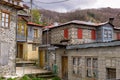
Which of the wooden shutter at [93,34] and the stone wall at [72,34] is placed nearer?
the stone wall at [72,34]

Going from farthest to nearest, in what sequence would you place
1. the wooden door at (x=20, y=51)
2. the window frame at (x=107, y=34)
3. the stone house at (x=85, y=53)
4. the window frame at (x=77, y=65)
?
the wooden door at (x=20, y=51), the window frame at (x=107, y=34), the window frame at (x=77, y=65), the stone house at (x=85, y=53)

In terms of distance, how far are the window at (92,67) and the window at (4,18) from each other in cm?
722

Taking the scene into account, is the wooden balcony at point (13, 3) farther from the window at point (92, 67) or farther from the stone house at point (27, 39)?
the stone house at point (27, 39)

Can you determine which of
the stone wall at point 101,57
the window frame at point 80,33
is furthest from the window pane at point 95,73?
the window frame at point 80,33

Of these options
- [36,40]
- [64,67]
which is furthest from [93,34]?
[36,40]

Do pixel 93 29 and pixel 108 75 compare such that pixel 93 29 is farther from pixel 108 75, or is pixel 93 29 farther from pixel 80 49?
pixel 108 75

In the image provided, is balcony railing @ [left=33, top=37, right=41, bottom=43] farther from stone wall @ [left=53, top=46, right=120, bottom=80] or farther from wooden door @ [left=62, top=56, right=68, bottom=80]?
stone wall @ [left=53, top=46, right=120, bottom=80]

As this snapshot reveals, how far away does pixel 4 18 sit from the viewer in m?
17.2

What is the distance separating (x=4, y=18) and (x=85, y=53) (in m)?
7.09

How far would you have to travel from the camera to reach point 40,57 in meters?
25.2

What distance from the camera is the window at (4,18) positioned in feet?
55.6

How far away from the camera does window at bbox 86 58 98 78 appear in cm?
1403

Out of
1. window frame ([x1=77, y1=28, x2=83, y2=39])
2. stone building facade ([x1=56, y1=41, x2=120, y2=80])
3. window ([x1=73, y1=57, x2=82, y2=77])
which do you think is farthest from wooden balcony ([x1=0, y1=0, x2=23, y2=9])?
window frame ([x1=77, y1=28, x2=83, y2=39])

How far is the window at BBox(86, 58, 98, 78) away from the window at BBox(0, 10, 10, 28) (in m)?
7.22
